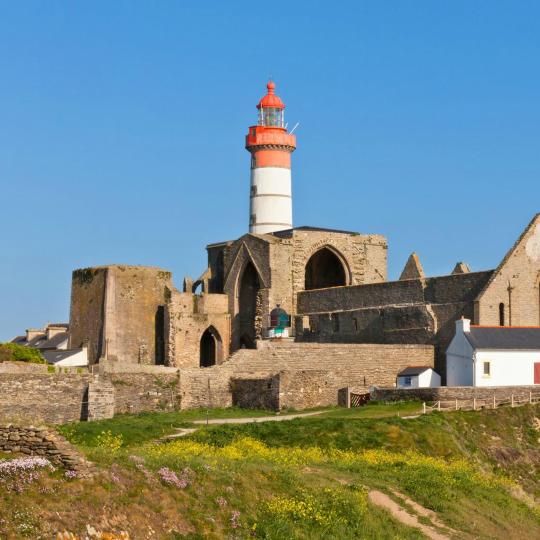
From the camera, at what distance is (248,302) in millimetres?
55406

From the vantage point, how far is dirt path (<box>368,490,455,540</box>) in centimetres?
2319

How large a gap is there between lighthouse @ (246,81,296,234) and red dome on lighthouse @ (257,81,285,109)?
1.54 m

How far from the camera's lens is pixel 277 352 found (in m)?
44.3

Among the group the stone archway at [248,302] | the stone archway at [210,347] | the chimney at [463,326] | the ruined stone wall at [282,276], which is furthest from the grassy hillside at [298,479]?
the stone archway at [248,302]

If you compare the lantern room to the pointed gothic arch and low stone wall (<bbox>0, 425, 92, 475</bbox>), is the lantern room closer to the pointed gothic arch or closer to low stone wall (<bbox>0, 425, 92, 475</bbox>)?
the pointed gothic arch

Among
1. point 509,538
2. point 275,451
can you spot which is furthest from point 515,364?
point 509,538

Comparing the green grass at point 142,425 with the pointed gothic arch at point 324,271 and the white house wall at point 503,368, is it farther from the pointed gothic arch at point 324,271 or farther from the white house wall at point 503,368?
the pointed gothic arch at point 324,271

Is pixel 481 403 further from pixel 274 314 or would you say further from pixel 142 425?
pixel 274 314

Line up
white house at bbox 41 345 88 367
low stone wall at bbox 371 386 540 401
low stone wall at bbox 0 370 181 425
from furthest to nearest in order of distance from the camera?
1. white house at bbox 41 345 88 367
2. low stone wall at bbox 371 386 540 401
3. low stone wall at bbox 0 370 181 425

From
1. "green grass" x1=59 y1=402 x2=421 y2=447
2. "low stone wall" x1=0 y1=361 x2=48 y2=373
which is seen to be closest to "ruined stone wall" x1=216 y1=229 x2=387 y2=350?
"green grass" x1=59 y1=402 x2=421 y2=447

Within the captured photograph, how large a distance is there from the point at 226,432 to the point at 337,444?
2.83m

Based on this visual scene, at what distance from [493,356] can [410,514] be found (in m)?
19.6

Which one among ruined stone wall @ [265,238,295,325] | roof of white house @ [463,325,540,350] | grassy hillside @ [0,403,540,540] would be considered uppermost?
ruined stone wall @ [265,238,295,325]

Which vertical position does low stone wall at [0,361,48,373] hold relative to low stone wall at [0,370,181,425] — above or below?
above
